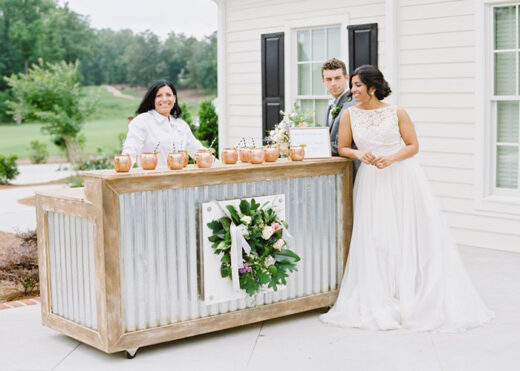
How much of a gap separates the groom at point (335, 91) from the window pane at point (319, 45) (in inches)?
159

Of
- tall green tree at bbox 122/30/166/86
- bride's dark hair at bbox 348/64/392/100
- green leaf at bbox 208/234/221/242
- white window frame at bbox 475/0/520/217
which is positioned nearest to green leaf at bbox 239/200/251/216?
green leaf at bbox 208/234/221/242

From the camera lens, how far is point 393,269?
5324 millimetres

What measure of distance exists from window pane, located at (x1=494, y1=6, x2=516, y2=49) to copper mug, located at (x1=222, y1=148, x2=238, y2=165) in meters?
3.79

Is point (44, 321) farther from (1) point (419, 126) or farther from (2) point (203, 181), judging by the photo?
(1) point (419, 126)

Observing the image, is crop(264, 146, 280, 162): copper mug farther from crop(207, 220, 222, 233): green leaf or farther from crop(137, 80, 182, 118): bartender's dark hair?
crop(137, 80, 182, 118): bartender's dark hair

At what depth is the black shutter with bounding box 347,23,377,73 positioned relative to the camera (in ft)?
29.0

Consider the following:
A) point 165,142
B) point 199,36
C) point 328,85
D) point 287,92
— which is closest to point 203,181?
point 165,142

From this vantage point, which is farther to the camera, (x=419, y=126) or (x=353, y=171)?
(x=419, y=126)

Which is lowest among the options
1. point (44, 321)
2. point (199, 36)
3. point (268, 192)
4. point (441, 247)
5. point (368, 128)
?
point (44, 321)

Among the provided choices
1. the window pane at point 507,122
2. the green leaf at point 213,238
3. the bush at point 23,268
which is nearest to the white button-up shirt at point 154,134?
the green leaf at point 213,238

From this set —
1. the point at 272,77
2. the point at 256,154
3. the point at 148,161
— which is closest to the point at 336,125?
the point at 256,154

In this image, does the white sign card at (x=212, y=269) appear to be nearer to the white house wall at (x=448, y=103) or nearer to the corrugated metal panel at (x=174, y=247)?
the corrugated metal panel at (x=174, y=247)

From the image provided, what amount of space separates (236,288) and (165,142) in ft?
4.64

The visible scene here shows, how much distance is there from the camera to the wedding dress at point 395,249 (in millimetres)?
5219
